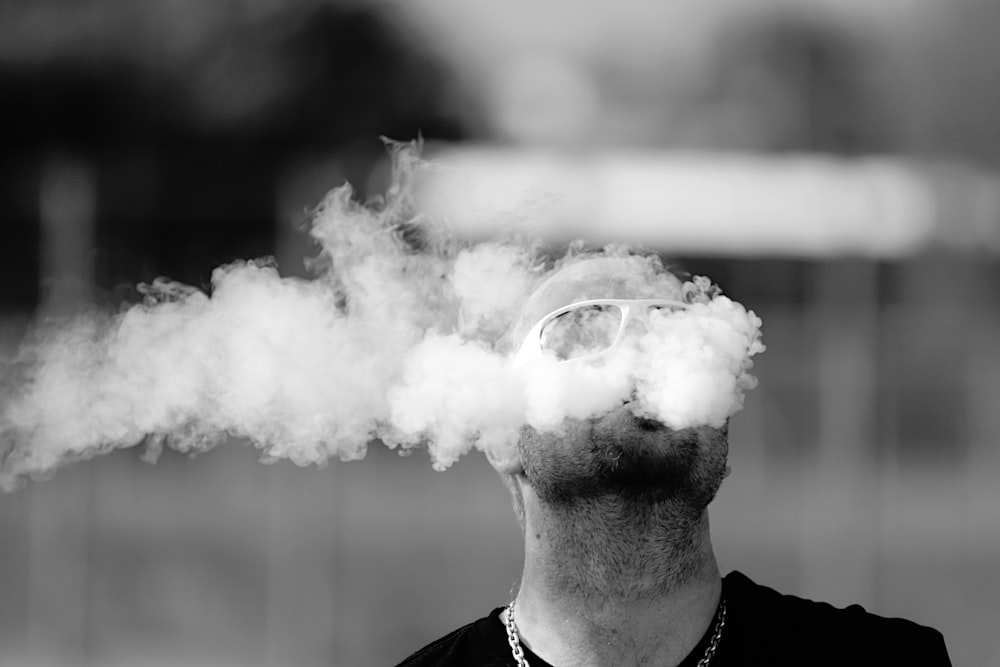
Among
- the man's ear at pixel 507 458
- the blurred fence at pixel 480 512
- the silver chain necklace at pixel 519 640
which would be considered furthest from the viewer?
the blurred fence at pixel 480 512

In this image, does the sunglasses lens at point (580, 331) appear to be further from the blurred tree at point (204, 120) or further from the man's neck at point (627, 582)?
the blurred tree at point (204, 120)

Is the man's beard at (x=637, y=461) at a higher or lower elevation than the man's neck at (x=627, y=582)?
higher

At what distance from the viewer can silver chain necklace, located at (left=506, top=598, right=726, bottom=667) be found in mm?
2230

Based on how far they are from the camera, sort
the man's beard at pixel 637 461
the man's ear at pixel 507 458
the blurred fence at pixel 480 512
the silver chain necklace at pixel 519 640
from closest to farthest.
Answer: the man's beard at pixel 637 461
the silver chain necklace at pixel 519 640
the man's ear at pixel 507 458
the blurred fence at pixel 480 512

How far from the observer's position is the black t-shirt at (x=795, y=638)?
2.25m

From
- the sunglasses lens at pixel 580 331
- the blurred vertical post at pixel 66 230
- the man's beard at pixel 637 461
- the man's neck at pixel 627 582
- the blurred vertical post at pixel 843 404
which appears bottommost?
the man's neck at pixel 627 582

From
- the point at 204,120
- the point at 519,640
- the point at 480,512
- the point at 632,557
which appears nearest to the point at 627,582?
the point at 632,557

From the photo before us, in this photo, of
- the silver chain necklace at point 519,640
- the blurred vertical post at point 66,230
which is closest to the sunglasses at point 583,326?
the silver chain necklace at point 519,640

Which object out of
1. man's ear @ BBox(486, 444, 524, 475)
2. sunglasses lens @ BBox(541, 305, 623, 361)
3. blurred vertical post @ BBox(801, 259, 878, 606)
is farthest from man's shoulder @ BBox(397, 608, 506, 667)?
blurred vertical post @ BBox(801, 259, 878, 606)

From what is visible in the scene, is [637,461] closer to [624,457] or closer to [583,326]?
[624,457]

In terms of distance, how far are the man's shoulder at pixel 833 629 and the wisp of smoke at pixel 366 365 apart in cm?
46

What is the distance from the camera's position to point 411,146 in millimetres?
7105

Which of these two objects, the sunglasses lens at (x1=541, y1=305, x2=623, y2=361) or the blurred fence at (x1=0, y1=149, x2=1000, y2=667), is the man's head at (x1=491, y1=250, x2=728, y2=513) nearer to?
the sunglasses lens at (x1=541, y1=305, x2=623, y2=361)

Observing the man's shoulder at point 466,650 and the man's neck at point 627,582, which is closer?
the man's neck at point 627,582
